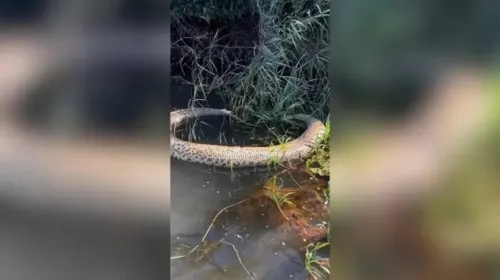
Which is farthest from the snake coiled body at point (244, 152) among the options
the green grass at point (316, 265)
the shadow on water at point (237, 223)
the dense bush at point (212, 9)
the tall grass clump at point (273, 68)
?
the green grass at point (316, 265)

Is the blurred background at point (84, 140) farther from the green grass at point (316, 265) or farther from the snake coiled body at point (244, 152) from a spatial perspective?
the snake coiled body at point (244, 152)

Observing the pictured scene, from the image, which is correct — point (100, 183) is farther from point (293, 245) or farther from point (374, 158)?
point (293, 245)

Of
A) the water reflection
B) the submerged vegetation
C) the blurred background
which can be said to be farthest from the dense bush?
the blurred background

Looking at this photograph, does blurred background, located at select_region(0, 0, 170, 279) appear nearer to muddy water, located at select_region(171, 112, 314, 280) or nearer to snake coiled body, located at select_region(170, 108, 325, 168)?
muddy water, located at select_region(171, 112, 314, 280)

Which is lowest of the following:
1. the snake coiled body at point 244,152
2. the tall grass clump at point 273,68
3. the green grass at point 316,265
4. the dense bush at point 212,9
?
the green grass at point 316,265

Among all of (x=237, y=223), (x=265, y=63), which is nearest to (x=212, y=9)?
(x=265, y=63)

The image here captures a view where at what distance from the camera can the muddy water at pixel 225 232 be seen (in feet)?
5.47

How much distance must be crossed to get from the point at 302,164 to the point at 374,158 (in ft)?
6.06

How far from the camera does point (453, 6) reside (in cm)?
57

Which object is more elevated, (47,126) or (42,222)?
(47,126)

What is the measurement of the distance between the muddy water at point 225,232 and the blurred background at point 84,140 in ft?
3.17

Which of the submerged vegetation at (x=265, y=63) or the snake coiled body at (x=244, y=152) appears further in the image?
the submerged vegetation at (x=265, y=63)

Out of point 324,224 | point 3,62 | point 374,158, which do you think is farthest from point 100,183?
point 324,224

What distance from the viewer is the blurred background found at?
0.58 meters
